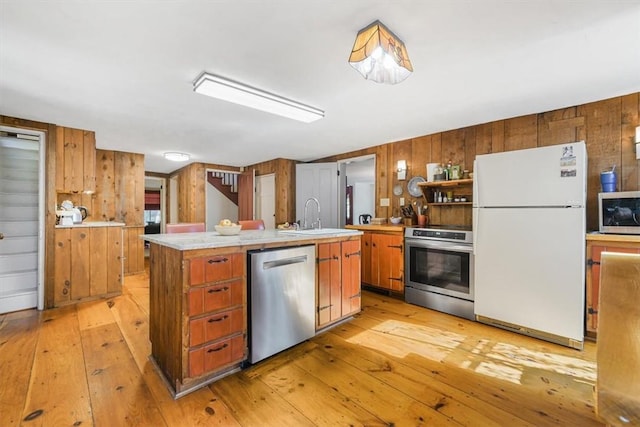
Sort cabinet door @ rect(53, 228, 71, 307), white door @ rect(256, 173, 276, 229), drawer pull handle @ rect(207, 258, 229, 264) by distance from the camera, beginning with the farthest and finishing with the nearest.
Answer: white door @ rect(256, 173, 276, 229)
cabinet door @ rect(53, 228, 71, 307)
drawer pull handle @ rect(207, 258, 229, 264)

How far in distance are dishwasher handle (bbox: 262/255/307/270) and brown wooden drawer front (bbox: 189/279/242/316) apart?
0.22 m

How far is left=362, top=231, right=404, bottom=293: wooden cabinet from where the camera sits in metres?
3.70

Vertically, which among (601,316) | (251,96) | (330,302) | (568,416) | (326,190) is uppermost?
(251,96)

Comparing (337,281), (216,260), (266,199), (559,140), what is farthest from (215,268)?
(266,199)

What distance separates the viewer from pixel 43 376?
1964mm

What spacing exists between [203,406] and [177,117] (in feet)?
9.53

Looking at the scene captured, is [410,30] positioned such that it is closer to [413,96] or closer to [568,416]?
[413,96]

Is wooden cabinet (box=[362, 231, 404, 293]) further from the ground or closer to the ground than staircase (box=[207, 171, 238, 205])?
closer to the ground

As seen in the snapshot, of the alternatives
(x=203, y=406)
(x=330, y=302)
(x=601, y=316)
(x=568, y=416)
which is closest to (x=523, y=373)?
(x=568, y=416)

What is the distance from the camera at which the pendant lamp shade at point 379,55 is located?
1588mm

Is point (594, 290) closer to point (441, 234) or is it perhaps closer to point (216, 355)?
point (441, 234)

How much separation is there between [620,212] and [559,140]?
97 centimetres

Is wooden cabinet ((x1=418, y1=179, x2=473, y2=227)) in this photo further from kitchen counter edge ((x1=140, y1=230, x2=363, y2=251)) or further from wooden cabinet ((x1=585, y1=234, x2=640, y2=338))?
kitchen counter edge ((x1=140, y1=230, x2=363, y2=251))

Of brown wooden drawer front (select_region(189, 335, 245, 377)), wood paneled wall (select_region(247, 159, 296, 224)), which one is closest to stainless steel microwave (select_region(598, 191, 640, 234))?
brown wooden drawer front (select_region(189, 335, 245, 377))
